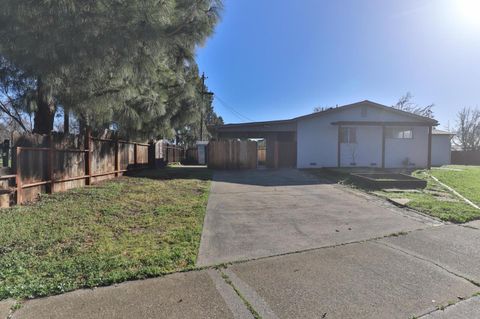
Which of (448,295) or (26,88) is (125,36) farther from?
(448,295)

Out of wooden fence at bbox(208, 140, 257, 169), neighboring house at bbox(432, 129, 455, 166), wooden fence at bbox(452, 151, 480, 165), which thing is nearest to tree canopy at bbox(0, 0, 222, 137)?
wooden fence at bbox(208, 140, 257, 169)

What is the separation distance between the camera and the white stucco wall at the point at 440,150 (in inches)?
859

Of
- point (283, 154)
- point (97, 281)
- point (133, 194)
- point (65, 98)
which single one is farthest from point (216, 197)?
point (283, 154)

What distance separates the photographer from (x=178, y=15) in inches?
226

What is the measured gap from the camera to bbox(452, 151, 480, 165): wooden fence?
29969 millimetres

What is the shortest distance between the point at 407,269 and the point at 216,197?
5.56 m

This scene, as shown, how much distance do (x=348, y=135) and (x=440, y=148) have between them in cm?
877

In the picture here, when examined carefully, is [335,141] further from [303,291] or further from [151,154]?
[303,291]

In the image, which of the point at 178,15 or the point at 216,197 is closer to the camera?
the point at 178,15

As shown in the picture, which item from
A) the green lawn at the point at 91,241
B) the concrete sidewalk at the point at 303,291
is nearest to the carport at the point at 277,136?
the green lawn at the point at 91,241

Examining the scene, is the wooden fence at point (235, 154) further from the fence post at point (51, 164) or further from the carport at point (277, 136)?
the fence post at point (51, 164)

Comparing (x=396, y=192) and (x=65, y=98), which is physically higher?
(x=65, y=98)

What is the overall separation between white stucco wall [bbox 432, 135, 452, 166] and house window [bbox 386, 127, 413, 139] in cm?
421

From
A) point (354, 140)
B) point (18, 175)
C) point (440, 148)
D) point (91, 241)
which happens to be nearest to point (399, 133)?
point (354, 140)
